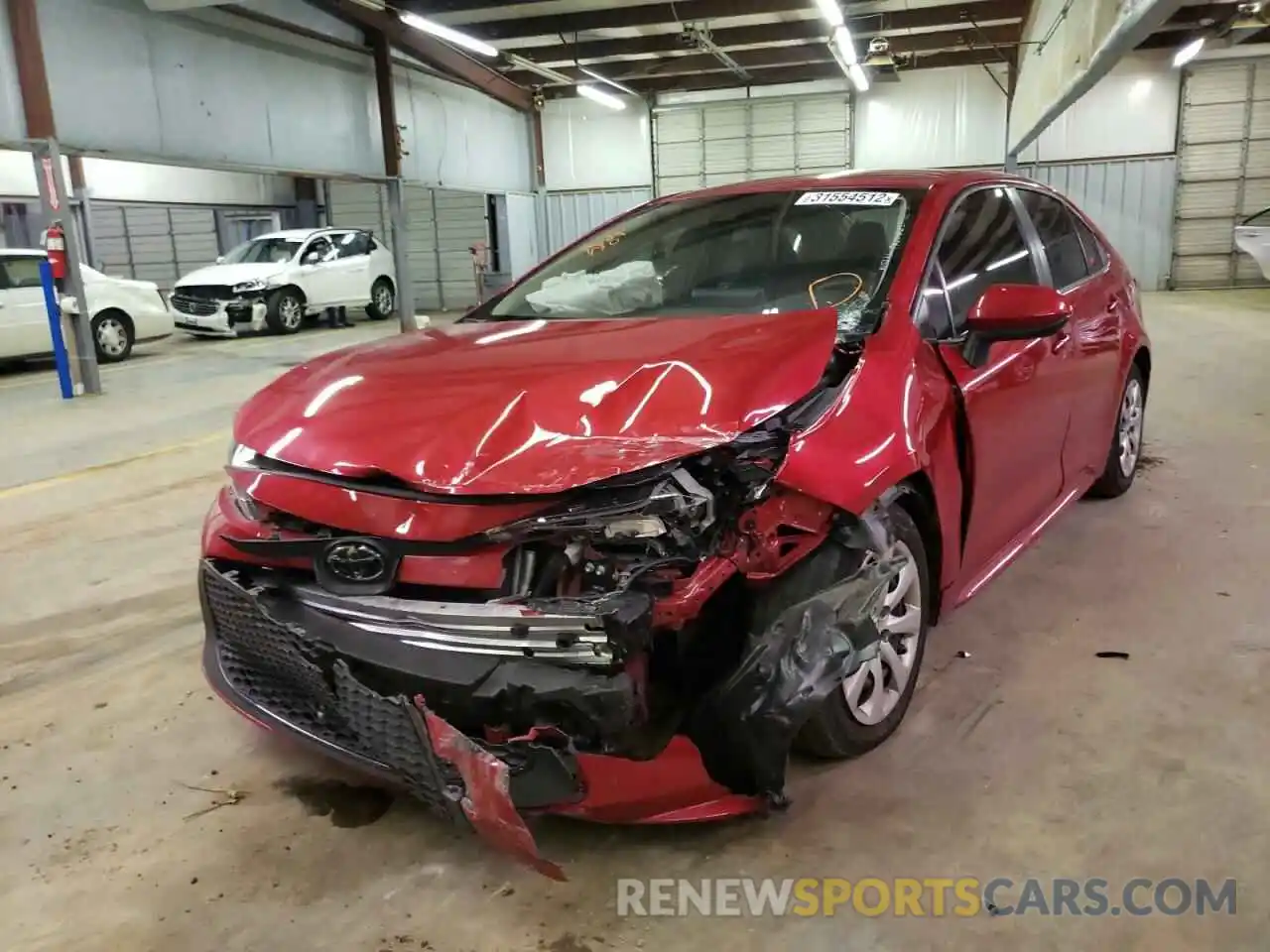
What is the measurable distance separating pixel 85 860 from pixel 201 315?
11.8 m

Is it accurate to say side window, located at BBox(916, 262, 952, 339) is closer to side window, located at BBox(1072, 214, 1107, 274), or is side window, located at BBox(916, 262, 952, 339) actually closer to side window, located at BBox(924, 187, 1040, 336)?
side window, located at BBox(924, 187, 1040, 336)

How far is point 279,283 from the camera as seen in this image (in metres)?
12.8

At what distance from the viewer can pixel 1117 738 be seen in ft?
7.81

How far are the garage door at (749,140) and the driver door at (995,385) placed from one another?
50.7 feet

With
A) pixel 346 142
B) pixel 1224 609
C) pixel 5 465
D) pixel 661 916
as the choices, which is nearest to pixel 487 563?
pixel 661 916

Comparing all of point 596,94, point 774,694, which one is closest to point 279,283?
point 596,94

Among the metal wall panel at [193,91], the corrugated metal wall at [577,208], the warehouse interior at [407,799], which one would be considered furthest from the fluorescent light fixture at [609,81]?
the metal wall panel at [193,91]

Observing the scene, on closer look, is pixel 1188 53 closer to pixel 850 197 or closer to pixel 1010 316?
pixel 850 197

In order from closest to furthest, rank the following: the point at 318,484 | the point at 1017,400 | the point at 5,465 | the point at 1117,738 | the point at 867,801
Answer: the point at 318,484, the point at 867,801, the point at 1117,738, the point at 1017,400, the point at 5,465

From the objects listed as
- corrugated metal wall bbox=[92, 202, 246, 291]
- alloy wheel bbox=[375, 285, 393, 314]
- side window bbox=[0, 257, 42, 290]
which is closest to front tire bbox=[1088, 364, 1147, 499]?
side window bbox=[0, 257, 42, 290]

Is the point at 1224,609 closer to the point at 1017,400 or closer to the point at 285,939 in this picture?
the point at 1017,400

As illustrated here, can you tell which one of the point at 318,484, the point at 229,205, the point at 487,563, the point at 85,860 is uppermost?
the point at 229,205

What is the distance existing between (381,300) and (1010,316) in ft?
45.4

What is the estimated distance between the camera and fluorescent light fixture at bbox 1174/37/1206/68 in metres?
14.3
